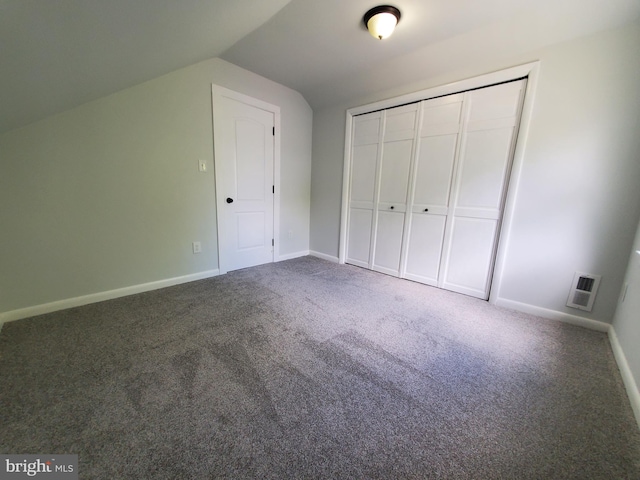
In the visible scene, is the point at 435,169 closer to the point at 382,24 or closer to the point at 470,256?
the point at 470,256

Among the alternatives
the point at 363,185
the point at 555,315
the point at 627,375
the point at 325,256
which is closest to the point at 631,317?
the point at 627,375

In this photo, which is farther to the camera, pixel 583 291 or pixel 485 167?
pixel 485 167

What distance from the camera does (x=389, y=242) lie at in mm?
3049

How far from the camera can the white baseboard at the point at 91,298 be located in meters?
1.84

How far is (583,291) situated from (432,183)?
1.55m

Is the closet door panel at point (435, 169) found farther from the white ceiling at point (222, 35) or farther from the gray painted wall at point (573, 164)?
the white ceiling at point (222, 35)

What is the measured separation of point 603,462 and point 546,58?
263cm

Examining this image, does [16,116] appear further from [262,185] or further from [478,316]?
[478,316]

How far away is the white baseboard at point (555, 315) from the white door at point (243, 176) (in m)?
2.85

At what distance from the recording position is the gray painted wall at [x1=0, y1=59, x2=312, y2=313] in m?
1.80

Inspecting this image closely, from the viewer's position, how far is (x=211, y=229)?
278cm

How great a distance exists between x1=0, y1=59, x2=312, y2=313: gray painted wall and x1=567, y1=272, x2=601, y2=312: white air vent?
3514mm

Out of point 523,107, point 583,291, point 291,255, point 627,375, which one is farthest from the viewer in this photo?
point 291,255

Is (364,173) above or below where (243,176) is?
above
